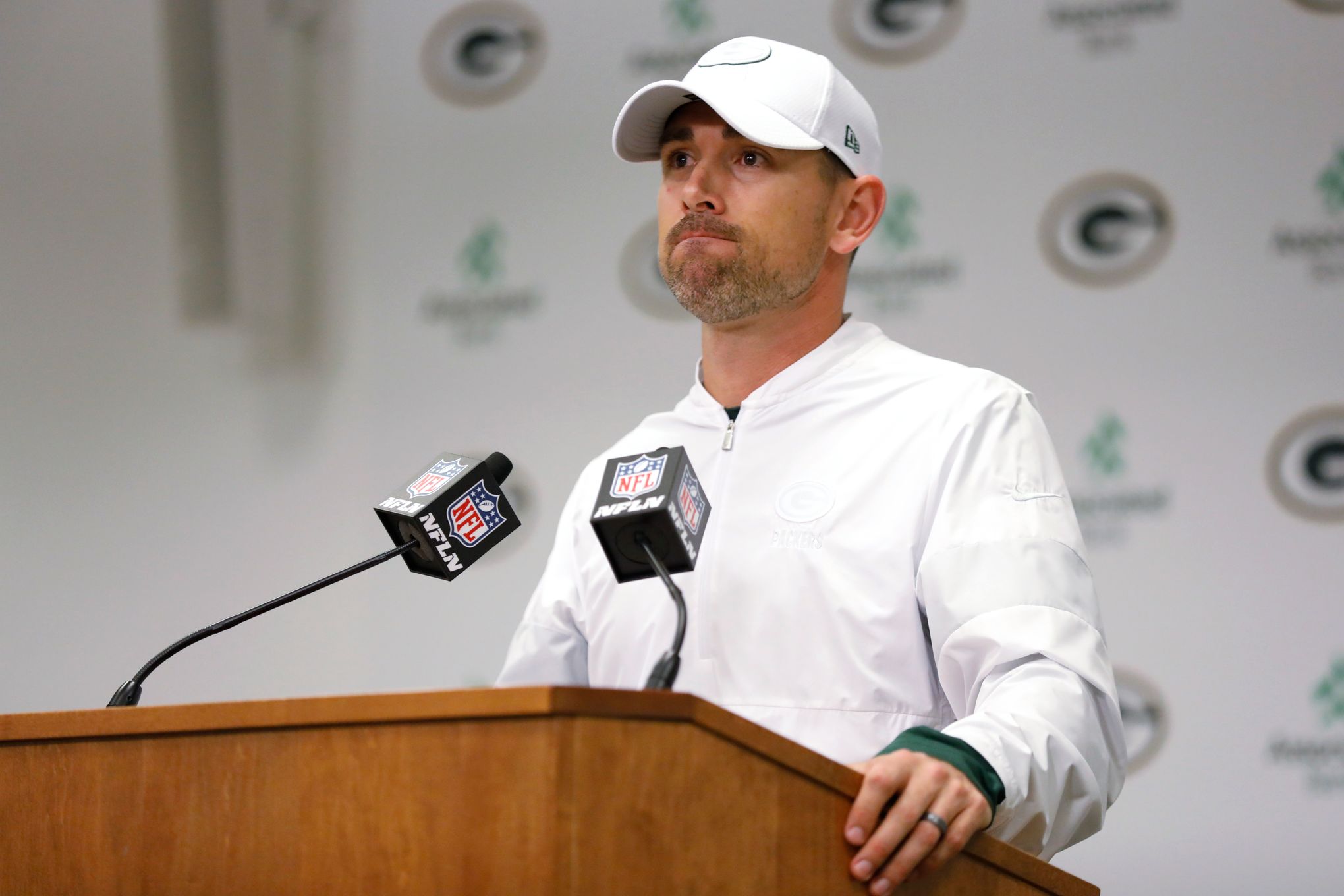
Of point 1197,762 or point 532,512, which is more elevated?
point 532,512

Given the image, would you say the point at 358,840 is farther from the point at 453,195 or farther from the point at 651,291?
the point at 453,195

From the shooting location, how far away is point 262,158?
120 inches

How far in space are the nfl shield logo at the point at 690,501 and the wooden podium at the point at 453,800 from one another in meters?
0.23

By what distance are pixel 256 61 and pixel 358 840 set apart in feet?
8.62

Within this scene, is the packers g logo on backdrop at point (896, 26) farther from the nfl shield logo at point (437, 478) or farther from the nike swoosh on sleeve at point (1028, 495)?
the nfl shield logo at point (437, 478)

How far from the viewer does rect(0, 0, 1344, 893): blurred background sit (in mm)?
2297

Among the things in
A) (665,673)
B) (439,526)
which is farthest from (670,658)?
(439,526)

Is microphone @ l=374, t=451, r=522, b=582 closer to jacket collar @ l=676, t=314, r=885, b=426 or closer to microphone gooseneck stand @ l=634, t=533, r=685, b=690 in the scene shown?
microphone gooseneck stand @ l=634, t=533, r=685, b=690

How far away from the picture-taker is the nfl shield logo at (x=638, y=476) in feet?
3.30

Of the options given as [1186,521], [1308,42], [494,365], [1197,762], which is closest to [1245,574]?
[1186,521]

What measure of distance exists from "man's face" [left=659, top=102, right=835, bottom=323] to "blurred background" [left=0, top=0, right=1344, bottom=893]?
3.19 feet

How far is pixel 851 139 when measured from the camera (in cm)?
164

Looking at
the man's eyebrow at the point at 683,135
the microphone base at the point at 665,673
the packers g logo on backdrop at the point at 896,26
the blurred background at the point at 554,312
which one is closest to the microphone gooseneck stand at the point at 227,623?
the microphone base at the point at 665,673

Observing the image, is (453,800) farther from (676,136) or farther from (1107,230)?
(1107,230)
